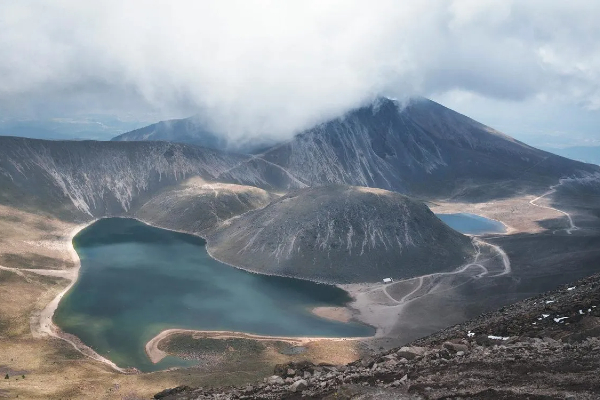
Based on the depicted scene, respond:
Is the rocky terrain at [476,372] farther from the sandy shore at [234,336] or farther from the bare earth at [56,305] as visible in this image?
the sandy shore at [234,336]

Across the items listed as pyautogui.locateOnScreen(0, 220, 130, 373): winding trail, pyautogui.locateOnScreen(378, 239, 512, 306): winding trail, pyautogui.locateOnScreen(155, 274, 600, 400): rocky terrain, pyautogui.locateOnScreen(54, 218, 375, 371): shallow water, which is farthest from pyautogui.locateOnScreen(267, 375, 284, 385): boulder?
pyautogui.locateOnScreen(378, 239, 512, 306): winding trail

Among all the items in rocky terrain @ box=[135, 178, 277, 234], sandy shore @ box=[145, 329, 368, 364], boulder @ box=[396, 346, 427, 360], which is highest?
rocky terrain @ box=[135, 178, 277, 234]

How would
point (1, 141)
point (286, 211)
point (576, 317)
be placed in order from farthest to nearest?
point (1, 141) < point (286, 211) < point (576, 317)

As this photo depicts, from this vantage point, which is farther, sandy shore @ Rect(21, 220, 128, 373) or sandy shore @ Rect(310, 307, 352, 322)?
sandy shore @ Rect(310, 307, 352, 322)

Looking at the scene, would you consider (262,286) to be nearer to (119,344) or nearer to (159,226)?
(119,344)

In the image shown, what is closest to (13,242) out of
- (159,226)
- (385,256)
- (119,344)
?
(159,226)

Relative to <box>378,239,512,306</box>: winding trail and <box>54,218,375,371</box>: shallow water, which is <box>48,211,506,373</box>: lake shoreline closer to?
<box>54,218,375,371</box>: shallow water

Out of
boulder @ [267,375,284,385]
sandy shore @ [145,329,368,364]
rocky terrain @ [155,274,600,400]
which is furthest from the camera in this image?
sandy shore @ [145,329,368,364]

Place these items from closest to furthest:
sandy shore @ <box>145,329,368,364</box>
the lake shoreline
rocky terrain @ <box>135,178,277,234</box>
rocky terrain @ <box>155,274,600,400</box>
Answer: rocky terrain @ <box>155,274,600,400</box>
the lake shoreline
sandy shore @ <box>145,329,368,364</box>
rocky terrain @ <box>135,178,277,234</box>
